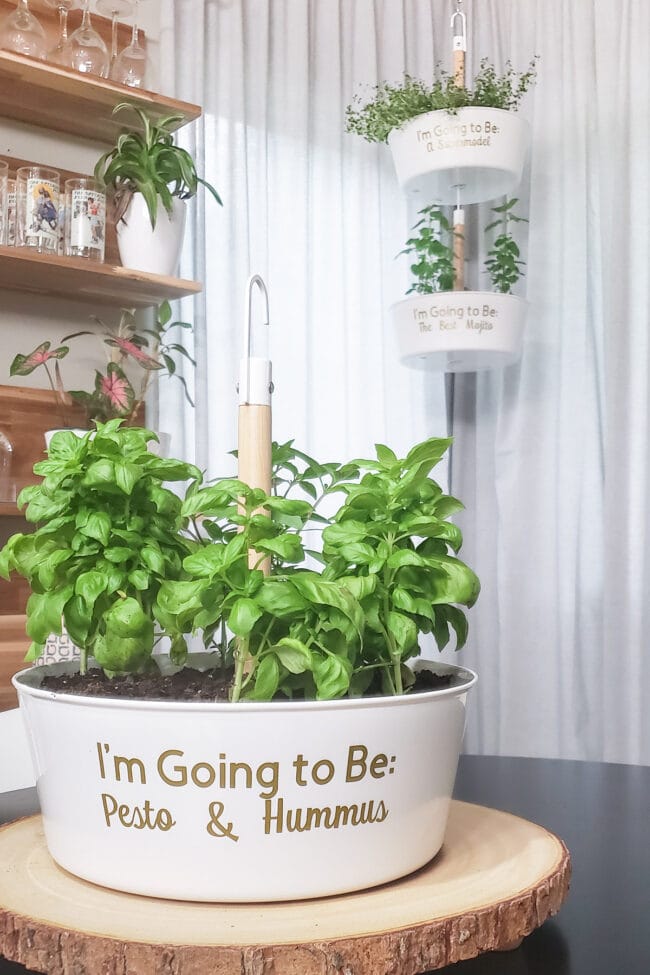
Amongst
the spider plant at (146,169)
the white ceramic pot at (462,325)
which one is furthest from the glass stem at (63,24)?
the white ceramic pot at (462,325)

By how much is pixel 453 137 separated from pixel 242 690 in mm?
1973

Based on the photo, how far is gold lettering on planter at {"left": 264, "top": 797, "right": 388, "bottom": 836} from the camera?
0.56m

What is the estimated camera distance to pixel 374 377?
282 centimetres

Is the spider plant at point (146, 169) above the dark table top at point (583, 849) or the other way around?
above

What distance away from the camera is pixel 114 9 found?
2.40m

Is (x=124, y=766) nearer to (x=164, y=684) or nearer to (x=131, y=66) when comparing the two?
(x=164, y=684)

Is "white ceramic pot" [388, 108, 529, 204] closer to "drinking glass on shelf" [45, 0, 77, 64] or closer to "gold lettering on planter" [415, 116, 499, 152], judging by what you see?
"gold lettering on planter" [415, 116, 499, 152]

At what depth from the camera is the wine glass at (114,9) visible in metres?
2.38

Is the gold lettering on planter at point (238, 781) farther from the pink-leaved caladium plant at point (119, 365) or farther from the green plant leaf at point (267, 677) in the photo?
the pink-leaved caladium plant at point (119, 365)

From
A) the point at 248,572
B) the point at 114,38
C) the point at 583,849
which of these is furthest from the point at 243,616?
the point at 114,38

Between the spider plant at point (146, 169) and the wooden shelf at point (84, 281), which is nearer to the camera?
the wooden shelf at point (84, 281)

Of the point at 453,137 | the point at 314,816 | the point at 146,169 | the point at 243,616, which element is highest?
the point at 453,137

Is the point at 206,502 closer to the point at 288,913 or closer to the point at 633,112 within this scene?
the point at 288,913

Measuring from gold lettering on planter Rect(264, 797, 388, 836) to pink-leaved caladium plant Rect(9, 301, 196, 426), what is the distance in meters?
1.63
